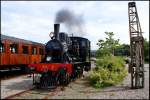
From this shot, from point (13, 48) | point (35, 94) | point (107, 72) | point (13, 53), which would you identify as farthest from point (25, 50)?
point (35, 94)

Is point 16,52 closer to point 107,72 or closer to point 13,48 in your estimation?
point 13,48

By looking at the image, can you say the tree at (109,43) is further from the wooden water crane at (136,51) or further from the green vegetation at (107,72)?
the wooden water crane at (136,51)

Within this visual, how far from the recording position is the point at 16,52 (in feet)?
75.7

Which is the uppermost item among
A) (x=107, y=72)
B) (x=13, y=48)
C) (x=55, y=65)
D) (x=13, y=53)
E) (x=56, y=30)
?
(x=56, y=30)

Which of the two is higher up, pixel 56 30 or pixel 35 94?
pixel 56 30

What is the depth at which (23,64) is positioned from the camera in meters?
24.7

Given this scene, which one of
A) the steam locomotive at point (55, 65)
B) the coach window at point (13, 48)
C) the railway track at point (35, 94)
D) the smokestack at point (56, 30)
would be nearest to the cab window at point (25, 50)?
the coach window at point (13, 48)

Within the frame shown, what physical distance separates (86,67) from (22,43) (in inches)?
205

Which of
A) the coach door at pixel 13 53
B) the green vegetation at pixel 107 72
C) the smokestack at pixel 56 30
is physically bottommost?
the green vegetation at pixel 107 72

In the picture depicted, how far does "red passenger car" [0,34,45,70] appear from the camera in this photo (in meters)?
20.9

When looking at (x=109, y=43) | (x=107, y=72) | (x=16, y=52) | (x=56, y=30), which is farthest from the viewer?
→ (x=109, y=43)

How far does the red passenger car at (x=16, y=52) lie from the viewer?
68.7ft

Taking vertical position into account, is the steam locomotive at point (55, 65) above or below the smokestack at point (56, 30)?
below

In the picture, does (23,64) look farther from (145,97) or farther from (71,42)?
(145,97)
